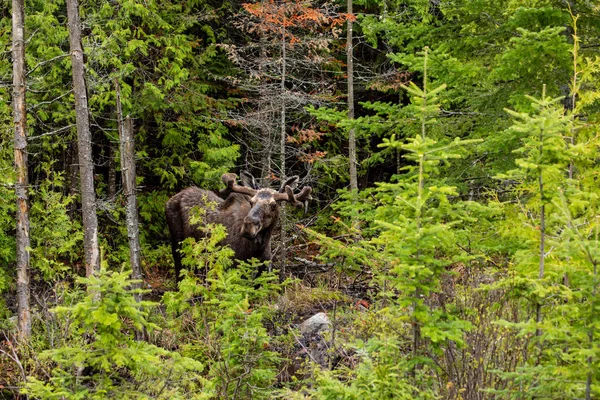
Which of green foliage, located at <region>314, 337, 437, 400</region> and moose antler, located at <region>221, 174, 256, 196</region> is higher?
moose antler, located at <region>221, 174, 256, 196</region>

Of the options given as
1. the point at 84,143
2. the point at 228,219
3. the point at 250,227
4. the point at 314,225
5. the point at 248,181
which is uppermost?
the point at 84,143

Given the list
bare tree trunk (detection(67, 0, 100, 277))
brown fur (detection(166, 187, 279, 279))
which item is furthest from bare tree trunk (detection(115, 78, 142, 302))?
bare tree trunk (detection(67, 0, 100, 277))

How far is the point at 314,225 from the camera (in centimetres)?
1717

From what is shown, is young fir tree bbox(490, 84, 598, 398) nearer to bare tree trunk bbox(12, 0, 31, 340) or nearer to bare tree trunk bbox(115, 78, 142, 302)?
bare tree trunk bbox(12, 0, 31, 340)

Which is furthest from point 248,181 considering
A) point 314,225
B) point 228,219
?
point 314,225

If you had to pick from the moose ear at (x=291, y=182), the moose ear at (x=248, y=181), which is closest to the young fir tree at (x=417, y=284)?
the moose ear at (x=291, y=182)

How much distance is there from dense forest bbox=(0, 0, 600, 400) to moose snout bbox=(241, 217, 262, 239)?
4 cm

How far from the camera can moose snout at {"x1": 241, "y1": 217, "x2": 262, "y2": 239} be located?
416 inches

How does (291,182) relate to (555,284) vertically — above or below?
below

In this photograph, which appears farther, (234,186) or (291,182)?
(291,182)

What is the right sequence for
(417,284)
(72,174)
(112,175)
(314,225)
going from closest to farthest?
(417,284) < (72,174) < (112,175) < (314,225)

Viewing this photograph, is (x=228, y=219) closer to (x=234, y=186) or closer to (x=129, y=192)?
(x=234, y=186)

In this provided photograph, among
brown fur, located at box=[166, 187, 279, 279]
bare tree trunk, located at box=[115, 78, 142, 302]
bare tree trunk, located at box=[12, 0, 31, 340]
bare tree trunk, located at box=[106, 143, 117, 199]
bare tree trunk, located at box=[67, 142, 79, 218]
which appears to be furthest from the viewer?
bare tree trunk, located at box=[106, 143, 117, 199]

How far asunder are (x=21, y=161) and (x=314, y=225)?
29.2ft
